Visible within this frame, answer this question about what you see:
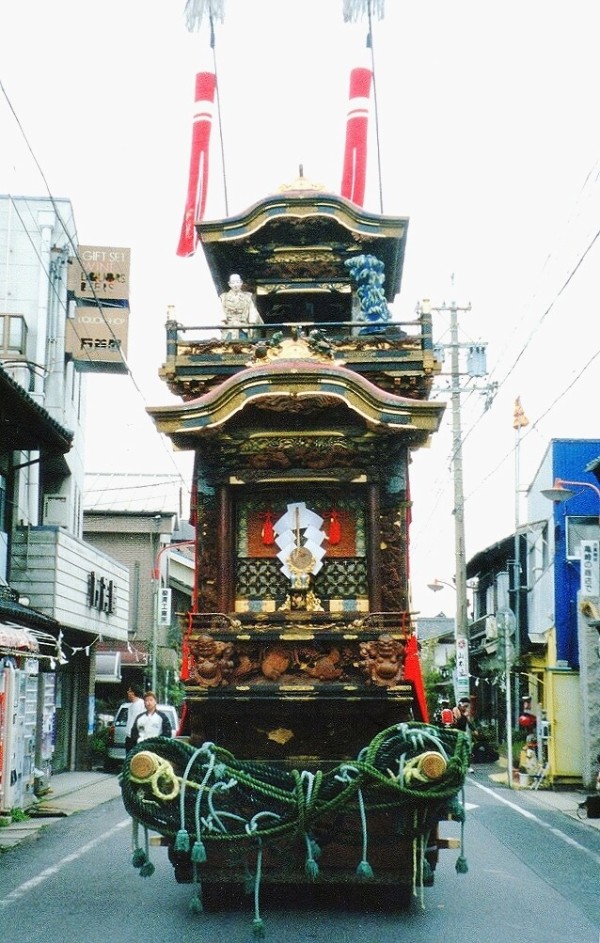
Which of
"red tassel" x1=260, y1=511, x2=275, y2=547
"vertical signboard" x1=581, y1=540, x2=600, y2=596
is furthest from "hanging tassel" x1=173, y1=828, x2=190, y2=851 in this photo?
"vertical signboard" x1=581, y1=540, x2=600, y2=596

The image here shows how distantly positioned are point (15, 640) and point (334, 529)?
22.7 ft

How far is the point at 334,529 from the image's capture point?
431 inches

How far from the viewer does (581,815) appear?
61.9ft

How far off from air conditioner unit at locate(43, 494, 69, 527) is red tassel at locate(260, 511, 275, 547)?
56.6 ft

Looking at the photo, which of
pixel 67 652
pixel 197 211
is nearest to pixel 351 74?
pixel 197 211

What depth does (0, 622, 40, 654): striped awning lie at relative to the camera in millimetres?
15325

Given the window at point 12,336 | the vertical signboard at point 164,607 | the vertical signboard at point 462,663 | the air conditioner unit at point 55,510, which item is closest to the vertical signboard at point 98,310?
the window at point 12,336

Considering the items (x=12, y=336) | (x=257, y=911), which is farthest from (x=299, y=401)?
(x=12, y=336)

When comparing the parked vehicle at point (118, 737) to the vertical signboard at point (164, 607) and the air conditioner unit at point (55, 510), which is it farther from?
the vertical signboard at point (164, 607)

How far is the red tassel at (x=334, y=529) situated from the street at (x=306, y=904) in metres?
3.47

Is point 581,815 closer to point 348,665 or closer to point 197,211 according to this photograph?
point 348,665

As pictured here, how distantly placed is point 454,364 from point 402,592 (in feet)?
67.2

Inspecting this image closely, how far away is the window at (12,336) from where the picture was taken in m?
24.5

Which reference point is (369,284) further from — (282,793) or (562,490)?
(562,490)
